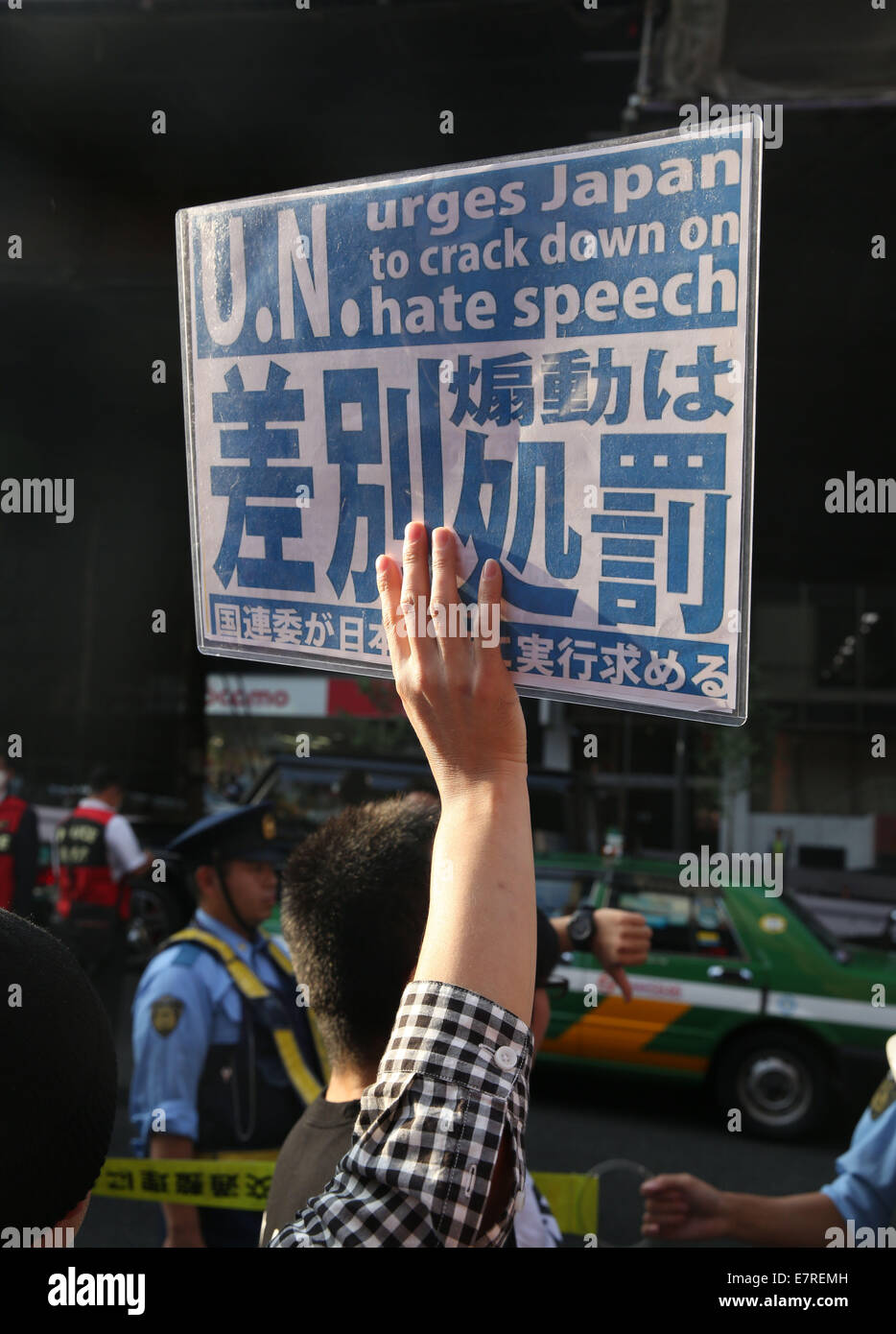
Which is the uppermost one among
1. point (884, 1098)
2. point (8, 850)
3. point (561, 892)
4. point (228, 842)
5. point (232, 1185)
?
point (228, 842)

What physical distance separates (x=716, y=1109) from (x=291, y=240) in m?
5.72

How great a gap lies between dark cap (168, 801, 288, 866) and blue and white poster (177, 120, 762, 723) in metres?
1.75

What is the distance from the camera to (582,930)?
2037mm

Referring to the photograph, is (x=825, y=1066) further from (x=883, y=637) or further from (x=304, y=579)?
(x=883, y=637)

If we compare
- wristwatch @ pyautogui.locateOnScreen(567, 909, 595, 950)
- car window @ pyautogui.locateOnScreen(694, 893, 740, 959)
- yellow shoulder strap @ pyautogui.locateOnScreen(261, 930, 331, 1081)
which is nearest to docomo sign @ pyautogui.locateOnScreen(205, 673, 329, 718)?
car window @ pyautogui.locateOnScreen(694, 893, 740, 959)

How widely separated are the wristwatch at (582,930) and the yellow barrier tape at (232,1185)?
0.84m

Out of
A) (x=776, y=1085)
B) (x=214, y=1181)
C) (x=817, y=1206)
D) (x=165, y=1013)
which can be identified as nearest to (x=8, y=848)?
(x=165, y=1013)

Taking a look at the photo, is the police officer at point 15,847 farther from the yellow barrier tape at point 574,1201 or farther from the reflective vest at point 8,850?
the yellow barrier tape at point 574,1201

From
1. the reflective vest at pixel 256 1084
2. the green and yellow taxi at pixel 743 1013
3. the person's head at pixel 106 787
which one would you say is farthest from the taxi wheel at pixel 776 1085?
the reflective vest at pixel 256 1084

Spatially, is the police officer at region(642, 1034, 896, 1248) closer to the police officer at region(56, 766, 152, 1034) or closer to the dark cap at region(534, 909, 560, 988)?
the dark cap at region(534, 909, 560, 988)

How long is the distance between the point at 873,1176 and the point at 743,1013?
165 inches

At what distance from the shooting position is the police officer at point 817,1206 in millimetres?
1751

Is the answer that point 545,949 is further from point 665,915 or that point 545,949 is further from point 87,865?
point 87,865

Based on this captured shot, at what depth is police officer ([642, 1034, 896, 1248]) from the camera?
1751 millimetres
